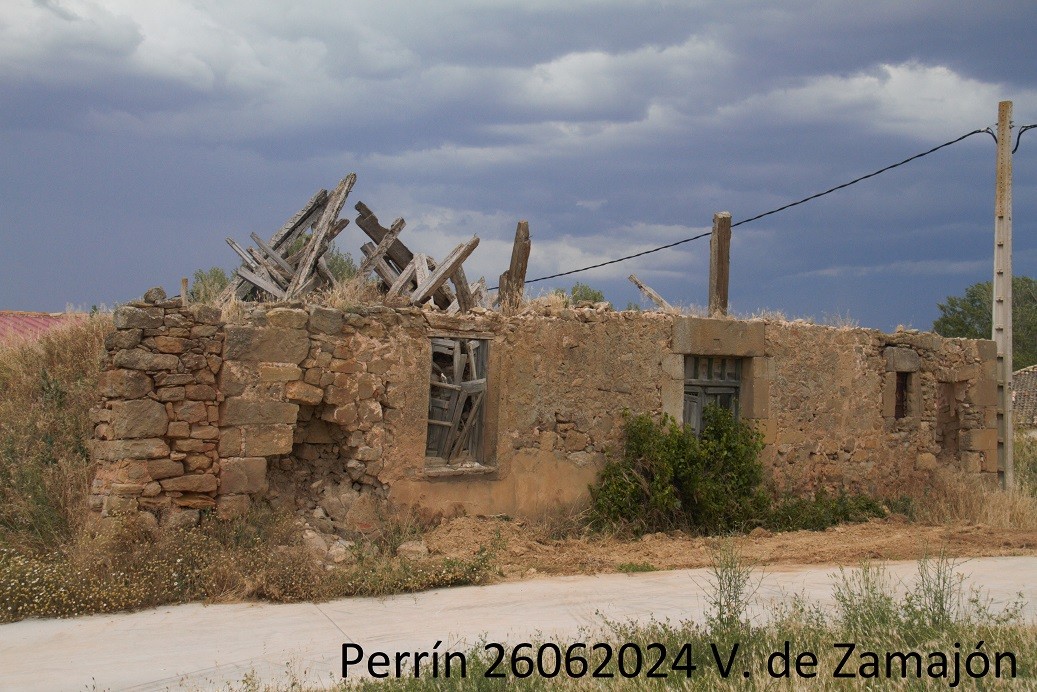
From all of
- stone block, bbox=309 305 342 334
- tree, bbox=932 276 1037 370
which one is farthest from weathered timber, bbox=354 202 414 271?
tree, bbox=932 276 1037 370

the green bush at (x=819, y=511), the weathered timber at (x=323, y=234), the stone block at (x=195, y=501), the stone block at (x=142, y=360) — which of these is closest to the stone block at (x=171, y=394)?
the stone block at (x=142, y=360)

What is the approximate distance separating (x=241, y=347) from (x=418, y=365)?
184 centimetres

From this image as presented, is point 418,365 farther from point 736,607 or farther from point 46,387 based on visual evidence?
point 736,607

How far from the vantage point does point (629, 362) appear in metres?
11.1

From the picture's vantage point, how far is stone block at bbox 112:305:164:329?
8320mm

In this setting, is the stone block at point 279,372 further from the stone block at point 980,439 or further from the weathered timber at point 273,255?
the stone block at point 980,439

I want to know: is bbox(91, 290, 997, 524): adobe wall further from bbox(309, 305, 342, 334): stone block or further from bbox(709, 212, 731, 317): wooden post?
bbox(709, 212, 731, 317): wooden post

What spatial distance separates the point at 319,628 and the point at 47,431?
12.8 ft

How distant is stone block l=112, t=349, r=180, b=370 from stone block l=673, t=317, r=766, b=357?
19.5 ft

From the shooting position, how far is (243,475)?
8.65m

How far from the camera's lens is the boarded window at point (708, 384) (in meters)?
11.8

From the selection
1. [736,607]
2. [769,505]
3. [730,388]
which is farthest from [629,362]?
[736,607]

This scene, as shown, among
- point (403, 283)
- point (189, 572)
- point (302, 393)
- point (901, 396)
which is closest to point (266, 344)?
point (302, 393)

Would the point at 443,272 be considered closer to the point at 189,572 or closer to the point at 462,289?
the point at 462,289
